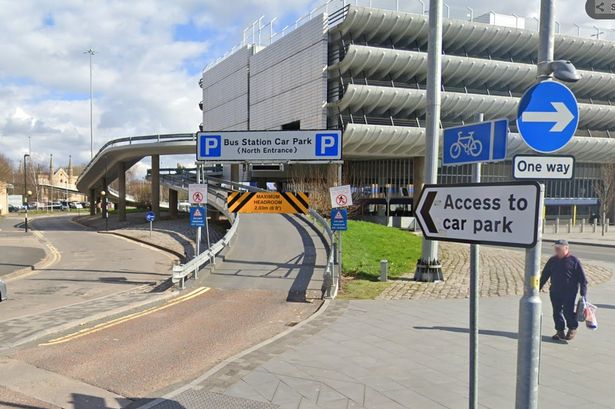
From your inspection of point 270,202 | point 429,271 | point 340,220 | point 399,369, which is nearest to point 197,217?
point 270,202

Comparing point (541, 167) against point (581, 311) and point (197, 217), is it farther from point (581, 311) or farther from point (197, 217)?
point (197, 217)

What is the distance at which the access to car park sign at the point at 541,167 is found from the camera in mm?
3836

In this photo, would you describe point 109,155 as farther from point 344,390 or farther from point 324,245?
point 344,390

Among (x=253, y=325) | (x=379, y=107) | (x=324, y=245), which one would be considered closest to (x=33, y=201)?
(x=379, y=107)

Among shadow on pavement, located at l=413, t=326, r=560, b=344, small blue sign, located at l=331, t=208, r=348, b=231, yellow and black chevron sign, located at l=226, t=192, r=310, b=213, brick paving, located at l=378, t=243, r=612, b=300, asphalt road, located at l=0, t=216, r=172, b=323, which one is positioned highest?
yellow and black chevron sign, located at l=226, t=192, r=310, b=213

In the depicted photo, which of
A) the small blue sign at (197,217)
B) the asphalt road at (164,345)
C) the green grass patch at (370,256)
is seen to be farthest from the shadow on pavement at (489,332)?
the small blue sign at (197,217)

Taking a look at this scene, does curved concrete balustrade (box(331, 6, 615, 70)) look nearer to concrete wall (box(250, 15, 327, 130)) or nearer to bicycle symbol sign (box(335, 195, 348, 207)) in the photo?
concrete wall (box(250, 15, 327, 130))

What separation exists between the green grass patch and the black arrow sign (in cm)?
942

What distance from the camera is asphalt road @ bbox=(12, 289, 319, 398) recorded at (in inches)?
269

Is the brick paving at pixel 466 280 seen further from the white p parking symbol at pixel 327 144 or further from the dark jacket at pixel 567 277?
the dark jacket at pixel 567 277

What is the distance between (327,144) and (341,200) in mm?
1950

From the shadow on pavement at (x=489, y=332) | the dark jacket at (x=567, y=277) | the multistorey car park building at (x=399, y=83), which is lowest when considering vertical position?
the shadow on pavement at (x=489, y=332)

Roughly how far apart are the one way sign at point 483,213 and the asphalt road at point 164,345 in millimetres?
4334

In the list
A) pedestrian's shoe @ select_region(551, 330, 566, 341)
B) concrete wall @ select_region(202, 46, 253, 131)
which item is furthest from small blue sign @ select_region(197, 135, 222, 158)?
concrete wall @ select_region(202, 46, 253, 131)
